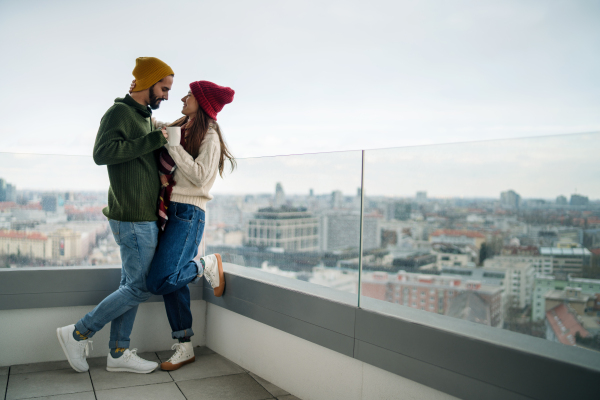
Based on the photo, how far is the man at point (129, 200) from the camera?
2.07 m

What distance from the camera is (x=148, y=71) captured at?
216 centimetres

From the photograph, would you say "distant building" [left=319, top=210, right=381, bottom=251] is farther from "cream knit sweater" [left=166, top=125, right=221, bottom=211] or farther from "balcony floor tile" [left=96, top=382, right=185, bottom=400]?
"balcony floor tile" [left=96, top=382, right=185, bottom=400]

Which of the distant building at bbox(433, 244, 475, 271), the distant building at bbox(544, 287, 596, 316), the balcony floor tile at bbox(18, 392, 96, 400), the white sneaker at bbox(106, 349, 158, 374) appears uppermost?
the distant building at bbox(433, 244, 475, 271)

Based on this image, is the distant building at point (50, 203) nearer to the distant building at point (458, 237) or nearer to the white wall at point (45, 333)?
the white wall at point (45, 333)

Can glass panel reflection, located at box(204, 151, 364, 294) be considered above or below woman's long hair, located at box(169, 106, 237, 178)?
below

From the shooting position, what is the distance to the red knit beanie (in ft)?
7.36

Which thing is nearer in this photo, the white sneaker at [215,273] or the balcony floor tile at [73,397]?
the balcony floor tile at [73,397]

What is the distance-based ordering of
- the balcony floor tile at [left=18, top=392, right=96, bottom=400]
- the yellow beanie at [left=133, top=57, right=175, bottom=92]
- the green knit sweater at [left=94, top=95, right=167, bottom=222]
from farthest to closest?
the yellow beanie at [left=133, top=57, right=175, bottom=92]
the green knit sweater at [left=94, top=95, right=167, bottom=222]
the balcony floor tile at [left=18, top=392, right=96, bottom=400]

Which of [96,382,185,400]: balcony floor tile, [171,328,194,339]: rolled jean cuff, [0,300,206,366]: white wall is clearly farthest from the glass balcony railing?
[96,382,185,400]: balcony floor tile

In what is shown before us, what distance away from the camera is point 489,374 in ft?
Answer: 4.39

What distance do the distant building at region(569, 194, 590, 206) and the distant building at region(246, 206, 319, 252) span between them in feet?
3.70

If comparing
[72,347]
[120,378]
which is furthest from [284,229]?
[72,347]

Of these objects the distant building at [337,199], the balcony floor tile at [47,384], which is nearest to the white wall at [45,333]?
the balcony floor tile at [47,384]

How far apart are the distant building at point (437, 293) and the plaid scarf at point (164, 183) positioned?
1044mm
